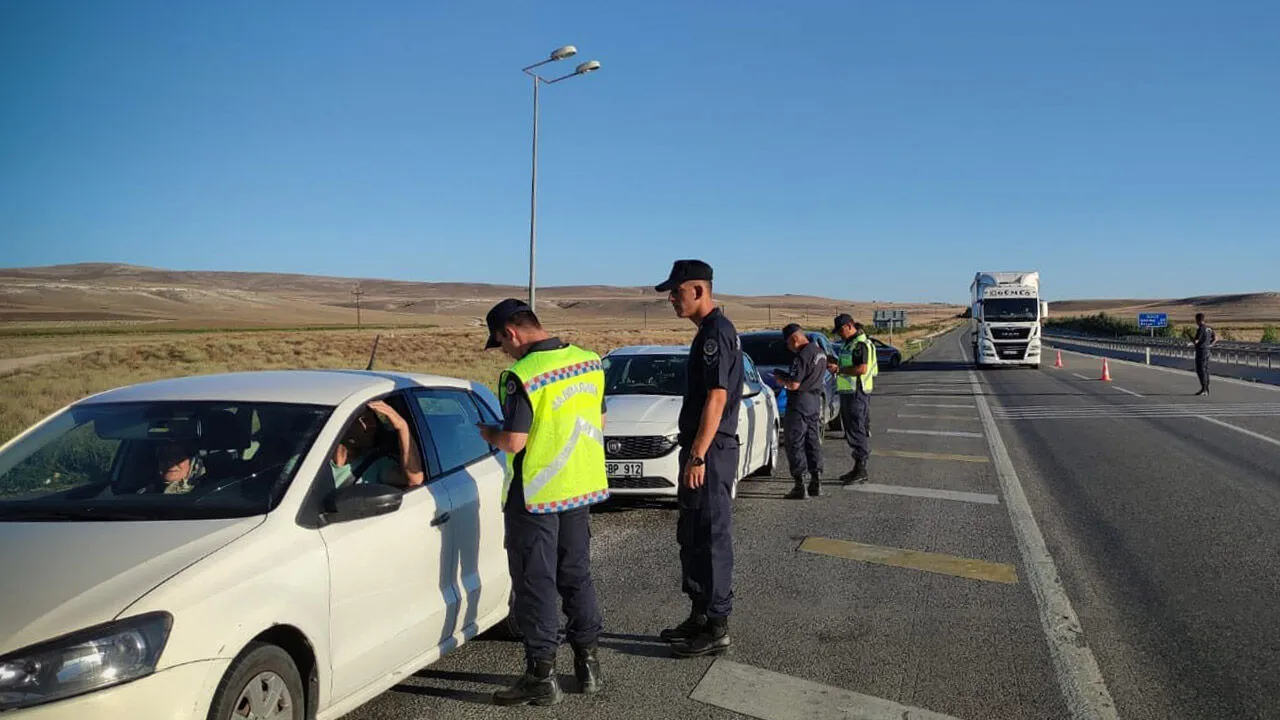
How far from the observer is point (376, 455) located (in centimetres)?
443

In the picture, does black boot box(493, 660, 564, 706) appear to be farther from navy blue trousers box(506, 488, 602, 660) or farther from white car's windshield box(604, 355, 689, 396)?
white car's windshield box(604, 355, 689, 396)

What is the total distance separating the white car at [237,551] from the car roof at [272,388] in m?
0.01

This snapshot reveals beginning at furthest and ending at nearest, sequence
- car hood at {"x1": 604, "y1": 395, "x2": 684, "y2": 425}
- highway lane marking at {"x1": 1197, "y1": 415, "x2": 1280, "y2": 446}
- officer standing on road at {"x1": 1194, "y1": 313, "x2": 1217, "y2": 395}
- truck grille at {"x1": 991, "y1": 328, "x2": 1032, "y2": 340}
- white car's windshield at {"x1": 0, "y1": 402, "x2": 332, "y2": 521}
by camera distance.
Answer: truck grille at {"x1": 991, "y1": 328, "x2": 1032, "y2": 340} → officer standing on road at {"x1": 1194, "y1": 313, "x2": 1217, "y2": 395} → highway lane marking at {"x1": 1197, "y1": 415, "x2": 1280, "y2": 446} → car hood at {"x1": 604, "y1": 395, "x2": 684, "y2": 425} → white car's windshield at {"x1": 0, "y1": 402, "x2": 332, "y2": 521}

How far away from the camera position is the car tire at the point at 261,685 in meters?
2.89

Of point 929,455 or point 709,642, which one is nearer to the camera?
point 709,642

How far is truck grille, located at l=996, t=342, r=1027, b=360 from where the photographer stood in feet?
112

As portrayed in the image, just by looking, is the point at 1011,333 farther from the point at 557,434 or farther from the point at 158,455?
the point at 158,455

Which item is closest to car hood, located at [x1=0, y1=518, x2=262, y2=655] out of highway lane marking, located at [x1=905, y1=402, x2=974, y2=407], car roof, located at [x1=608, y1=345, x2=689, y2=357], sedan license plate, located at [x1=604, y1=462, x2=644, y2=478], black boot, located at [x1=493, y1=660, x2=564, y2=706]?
black boot, located at [x1=493, y1=660, x2=564, y2=706]

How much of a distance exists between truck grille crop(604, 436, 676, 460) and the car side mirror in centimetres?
457

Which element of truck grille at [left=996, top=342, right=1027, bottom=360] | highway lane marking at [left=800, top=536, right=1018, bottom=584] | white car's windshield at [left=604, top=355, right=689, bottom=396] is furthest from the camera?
truck grille at [left=996, top=342, right=1027, bottom=360]

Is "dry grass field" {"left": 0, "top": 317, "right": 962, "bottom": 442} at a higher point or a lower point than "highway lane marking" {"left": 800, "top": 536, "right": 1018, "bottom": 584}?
lower

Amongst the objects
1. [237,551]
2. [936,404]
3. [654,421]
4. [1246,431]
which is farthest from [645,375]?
[936,404]

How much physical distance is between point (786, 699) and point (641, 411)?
4.57 metres

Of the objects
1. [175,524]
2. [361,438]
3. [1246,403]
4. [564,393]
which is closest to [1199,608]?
[564,393]
